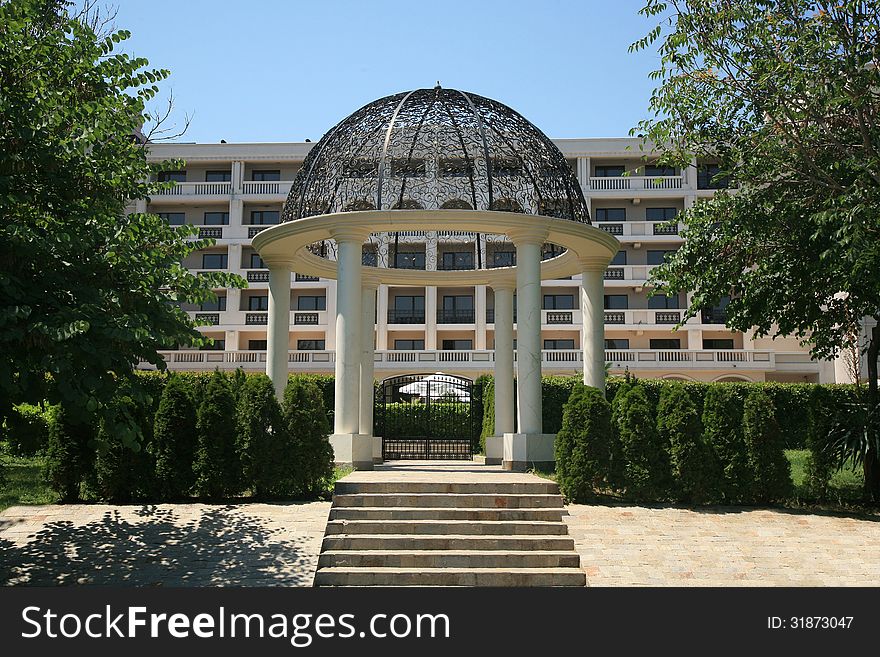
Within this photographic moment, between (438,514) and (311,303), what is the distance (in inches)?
1817

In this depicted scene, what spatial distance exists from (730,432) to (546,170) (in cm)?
695

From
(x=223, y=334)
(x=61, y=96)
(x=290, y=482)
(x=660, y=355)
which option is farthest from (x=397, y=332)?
(x=61, y=96)

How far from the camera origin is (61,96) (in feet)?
32.3

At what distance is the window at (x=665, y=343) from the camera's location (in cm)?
5447

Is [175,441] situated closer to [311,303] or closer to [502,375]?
[502,375]

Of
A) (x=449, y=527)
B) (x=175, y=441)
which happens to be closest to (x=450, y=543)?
(x=449, y=527)

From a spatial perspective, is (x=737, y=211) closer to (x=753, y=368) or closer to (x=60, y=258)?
(x=60, y=258)

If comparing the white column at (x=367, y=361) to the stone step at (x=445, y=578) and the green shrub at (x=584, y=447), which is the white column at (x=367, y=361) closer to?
the green shrub at (x=584, y=447)

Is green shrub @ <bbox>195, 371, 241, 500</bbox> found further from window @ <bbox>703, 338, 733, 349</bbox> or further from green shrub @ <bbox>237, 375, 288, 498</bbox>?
window @ <bbox>703, 338, 733, 349</bbox>

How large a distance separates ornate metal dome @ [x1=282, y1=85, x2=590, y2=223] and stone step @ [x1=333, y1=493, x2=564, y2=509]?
21.7 ft

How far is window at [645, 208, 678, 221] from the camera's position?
5681cm

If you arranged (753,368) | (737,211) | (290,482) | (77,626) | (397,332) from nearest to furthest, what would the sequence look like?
1. (77,626)
2. (290,482)
3. (737,211)
4. (753,368)
5. (397,332)

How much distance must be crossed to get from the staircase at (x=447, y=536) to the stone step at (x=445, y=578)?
1 cm

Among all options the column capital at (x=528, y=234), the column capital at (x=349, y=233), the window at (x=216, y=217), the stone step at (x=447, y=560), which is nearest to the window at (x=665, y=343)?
the window at (x=216, y=217)
